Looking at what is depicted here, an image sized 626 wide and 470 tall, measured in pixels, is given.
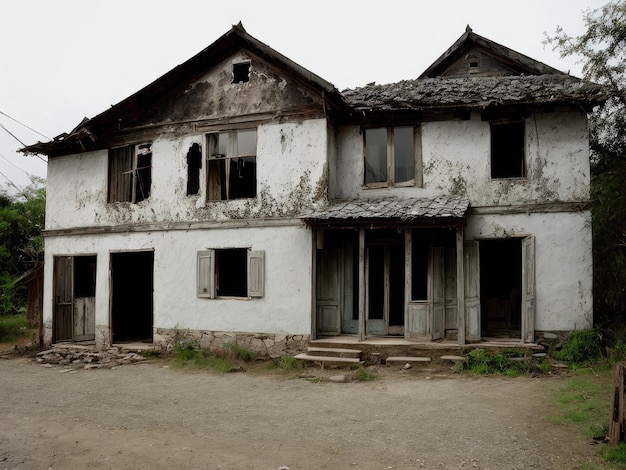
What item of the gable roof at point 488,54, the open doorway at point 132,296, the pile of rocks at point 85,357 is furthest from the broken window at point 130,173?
the gable roof at point 488,54

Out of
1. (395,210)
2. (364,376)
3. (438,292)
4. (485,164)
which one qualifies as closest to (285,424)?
(364,376)

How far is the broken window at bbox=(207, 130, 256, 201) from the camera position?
47.1 ft

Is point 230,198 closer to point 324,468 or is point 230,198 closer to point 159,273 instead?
point 159,273

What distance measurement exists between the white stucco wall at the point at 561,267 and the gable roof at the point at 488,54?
5.18 m

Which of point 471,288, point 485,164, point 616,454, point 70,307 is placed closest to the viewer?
point 616,454

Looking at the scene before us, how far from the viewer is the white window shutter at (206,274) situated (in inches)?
561

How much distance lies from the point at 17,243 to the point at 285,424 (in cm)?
2201

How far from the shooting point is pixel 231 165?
14.4 m

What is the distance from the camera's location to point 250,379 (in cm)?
1171

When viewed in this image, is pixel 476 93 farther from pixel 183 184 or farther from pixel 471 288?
pixel 183 184

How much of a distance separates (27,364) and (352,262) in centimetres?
905

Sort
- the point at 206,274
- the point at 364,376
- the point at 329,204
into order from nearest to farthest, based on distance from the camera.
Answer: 1. the point at 364,376
2. the point at 329,204
3. the point at 206,274

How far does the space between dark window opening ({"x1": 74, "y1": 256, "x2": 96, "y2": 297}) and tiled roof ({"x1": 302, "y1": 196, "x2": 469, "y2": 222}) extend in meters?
8.10

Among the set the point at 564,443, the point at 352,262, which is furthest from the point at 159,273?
the point at 564,443
